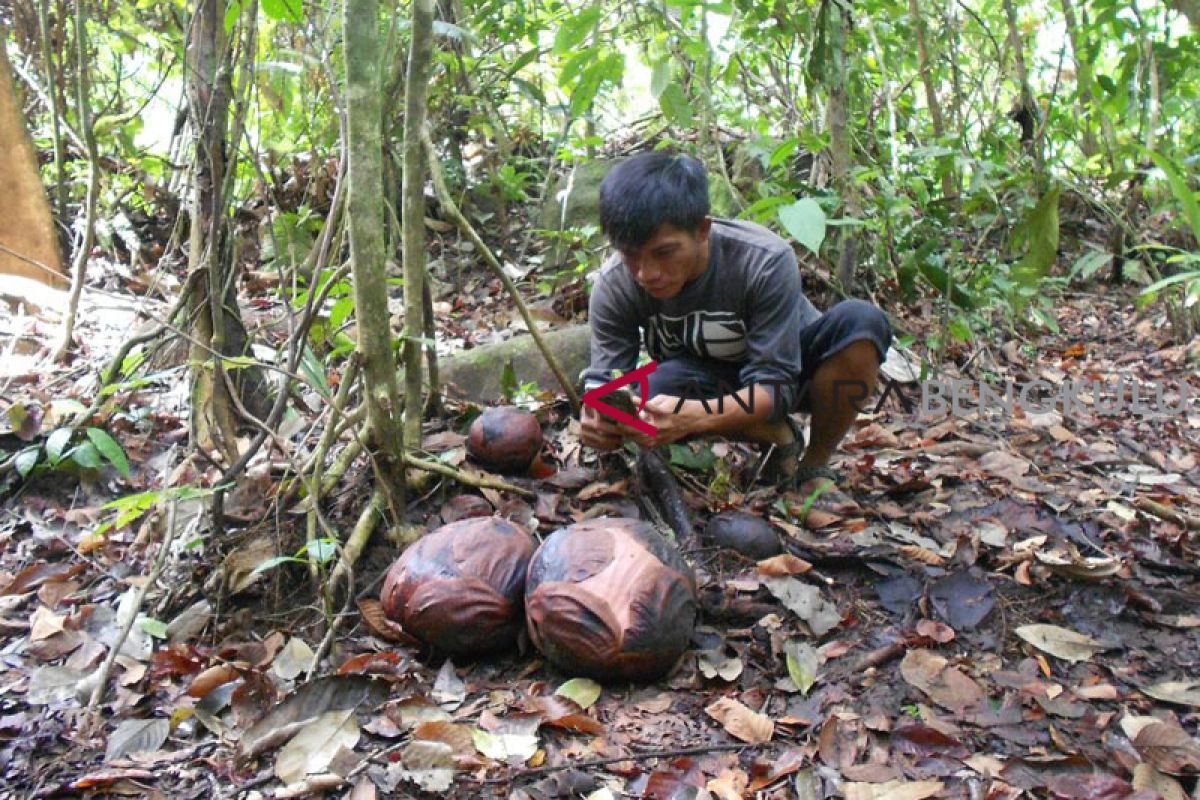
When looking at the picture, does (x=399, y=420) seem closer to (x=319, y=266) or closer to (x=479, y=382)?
(x=319, y=266)

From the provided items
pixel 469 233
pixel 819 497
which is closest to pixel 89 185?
pixel 469 233

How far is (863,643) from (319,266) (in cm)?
191

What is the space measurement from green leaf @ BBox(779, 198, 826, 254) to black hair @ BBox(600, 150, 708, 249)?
0.97ft

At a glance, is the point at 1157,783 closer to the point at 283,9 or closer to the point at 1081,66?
the point at 283,9

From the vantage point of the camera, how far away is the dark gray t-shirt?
121 inches

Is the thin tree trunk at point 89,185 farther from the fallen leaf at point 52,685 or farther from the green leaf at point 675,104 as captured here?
the green leaf at point 675,104

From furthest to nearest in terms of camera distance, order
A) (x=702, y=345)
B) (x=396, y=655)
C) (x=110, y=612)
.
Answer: (x=702, y=345)
(x=110, y=612)
(x=396, y=655)

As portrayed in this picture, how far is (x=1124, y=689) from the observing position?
86.4 inches

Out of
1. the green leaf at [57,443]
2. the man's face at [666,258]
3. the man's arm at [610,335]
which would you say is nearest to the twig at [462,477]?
the man's arm at [610,335]

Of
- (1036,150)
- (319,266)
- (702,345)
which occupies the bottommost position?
(702,345)

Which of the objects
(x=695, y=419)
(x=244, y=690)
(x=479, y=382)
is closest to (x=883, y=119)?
(x=479, y=382)

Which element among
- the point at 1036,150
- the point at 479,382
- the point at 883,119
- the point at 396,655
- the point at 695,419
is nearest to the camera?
the point at 396,655

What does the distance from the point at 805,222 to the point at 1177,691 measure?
1.43 meters

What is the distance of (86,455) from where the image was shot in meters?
3.08
